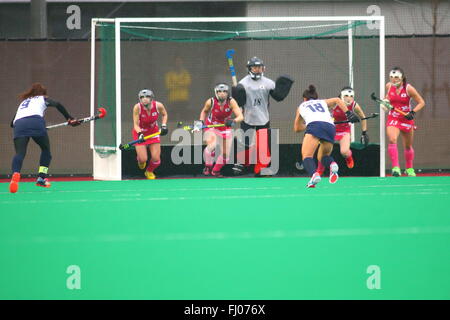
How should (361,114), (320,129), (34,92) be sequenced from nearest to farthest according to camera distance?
1. (320,129)
2. (34,92)
3. (361,114)

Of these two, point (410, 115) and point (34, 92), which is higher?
point (34, 92)

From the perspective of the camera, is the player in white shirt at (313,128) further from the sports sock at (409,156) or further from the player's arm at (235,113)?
the sports sock at (409,156)

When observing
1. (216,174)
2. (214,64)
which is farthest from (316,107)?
(214,64)

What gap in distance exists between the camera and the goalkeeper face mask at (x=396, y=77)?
13.4 m

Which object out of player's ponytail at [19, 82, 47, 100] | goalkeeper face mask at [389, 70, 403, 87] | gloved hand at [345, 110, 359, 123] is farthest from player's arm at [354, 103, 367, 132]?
player's ponytail at [19, 82, 47, 100]

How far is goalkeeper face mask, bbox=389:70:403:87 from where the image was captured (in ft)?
43.9

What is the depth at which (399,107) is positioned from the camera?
44.4 feet

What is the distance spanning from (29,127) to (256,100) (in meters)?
3.70

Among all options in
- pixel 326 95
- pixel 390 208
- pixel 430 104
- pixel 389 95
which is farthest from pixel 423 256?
pixel 430 104

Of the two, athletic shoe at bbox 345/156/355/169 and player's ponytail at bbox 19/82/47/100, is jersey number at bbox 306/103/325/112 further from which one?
player's ponytail at bbox 19/82/47/100

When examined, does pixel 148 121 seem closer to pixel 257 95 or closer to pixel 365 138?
pixel 257 95

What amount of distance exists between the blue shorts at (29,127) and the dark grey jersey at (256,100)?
3444 mm

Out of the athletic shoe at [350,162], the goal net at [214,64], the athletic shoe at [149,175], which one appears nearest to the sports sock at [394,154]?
the athletic shoe at [350,162]

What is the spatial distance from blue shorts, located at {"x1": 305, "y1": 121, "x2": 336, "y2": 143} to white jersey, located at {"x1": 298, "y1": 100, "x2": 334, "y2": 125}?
4 centimetres
